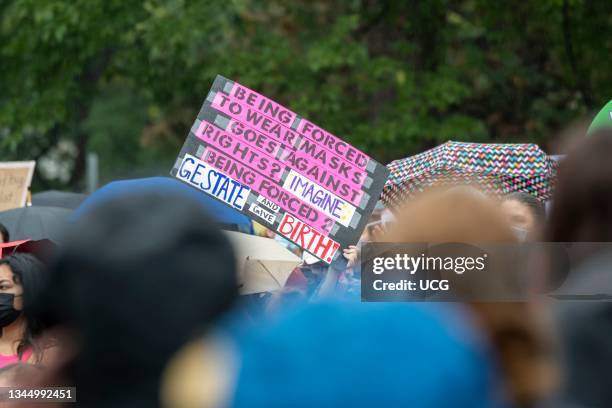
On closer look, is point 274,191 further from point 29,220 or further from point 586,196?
point 29,220

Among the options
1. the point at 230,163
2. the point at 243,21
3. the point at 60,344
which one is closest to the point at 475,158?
the point at 230,163

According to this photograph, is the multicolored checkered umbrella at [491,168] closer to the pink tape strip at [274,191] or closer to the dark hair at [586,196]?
the pink tape strip at [274,191]

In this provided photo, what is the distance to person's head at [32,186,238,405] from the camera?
65.1 inches

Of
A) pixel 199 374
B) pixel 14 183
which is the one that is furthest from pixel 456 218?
pixel 14 183

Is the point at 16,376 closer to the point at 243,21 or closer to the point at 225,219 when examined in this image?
the point at 225,219

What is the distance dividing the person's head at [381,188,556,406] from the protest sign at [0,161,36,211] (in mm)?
6505

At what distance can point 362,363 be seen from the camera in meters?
1.37

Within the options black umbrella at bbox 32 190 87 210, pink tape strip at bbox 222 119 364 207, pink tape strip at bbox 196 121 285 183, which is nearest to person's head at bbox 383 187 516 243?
pink tape strip at bbox 222 119 364 207

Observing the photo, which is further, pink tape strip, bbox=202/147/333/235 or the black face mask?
the black face mask

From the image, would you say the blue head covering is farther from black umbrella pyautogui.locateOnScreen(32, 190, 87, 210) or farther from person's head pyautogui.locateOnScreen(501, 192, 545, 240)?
black umbrella pyautogui.locateOnScreen(32, 190, 87, 210)

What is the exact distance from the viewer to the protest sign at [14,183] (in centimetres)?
828

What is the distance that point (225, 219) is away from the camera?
4.53 meters

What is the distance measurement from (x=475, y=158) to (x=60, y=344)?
4.08 metres

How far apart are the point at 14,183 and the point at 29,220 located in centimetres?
82
